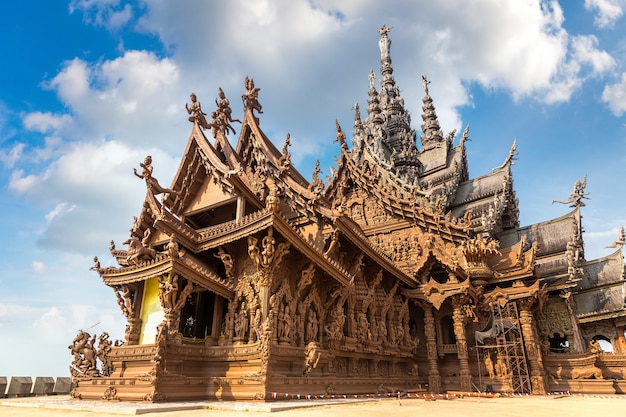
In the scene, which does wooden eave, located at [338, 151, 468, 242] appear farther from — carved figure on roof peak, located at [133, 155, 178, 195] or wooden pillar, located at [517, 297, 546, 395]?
carved figure on roof peak, located at [133, 155, 178, 195]

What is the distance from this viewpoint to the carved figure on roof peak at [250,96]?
600 inches

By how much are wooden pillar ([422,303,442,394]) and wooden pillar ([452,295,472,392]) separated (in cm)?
76

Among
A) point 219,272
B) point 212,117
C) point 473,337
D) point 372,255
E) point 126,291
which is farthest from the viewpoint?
point 473,337

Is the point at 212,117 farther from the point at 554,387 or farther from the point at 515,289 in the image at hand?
the point at 554,387

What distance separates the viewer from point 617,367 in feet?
48.0

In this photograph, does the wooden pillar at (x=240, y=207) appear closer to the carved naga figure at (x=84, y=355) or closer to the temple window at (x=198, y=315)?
the temple window at (x=198, y=315)

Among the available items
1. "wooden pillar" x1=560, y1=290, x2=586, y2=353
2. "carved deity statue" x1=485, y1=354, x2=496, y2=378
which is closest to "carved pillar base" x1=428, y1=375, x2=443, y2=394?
"carved deity statue" x1=485, y1=354, x2=496, y2=378

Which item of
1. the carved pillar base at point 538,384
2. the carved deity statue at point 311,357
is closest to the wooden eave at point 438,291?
the carved pillar base at point 538,384

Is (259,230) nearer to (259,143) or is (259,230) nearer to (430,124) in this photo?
(259,143)

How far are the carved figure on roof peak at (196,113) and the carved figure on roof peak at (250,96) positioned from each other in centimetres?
199

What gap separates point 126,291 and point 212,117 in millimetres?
6554

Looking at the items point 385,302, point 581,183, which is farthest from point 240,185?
point 581,183

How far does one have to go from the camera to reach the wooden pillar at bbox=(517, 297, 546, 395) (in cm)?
1409

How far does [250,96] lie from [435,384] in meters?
12.0
